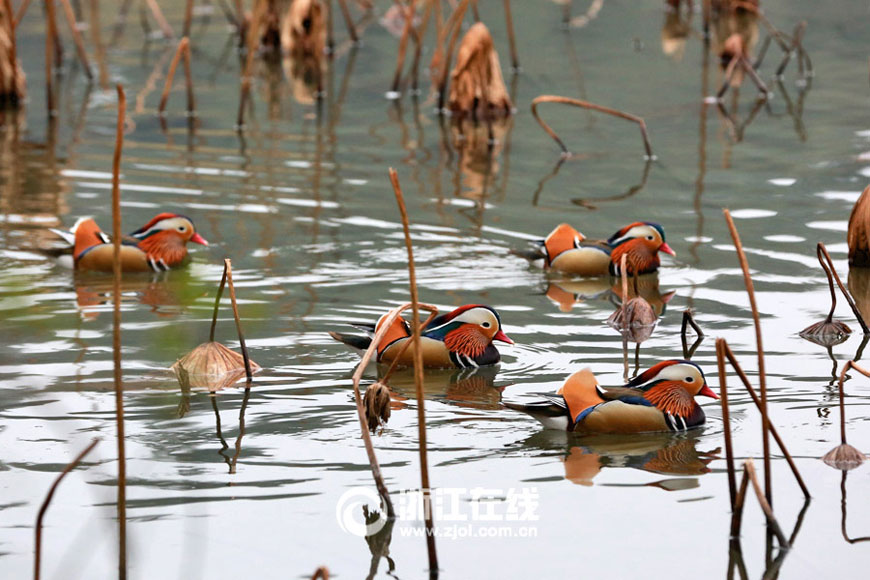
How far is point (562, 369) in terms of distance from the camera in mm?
7543

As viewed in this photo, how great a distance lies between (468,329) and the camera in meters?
7.55

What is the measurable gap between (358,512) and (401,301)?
11.8ft

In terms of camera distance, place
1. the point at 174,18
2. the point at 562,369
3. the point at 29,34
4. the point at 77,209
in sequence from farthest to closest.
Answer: the point at 174,18, the point at 29,34, the point at 77,209, the point at 562,369

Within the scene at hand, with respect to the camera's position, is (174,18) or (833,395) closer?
(833,395)

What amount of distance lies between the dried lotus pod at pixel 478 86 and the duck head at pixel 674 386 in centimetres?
943

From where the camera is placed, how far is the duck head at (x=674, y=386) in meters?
6.38

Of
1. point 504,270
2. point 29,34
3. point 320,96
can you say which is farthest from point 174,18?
point 504,270

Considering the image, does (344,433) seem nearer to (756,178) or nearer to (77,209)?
(77,209)

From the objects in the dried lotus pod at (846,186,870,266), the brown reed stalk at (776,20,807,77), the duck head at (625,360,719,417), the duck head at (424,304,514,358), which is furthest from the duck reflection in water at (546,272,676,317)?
the brown reed stalk at (776,20,807,77)

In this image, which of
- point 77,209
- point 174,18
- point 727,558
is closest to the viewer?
point 727,558

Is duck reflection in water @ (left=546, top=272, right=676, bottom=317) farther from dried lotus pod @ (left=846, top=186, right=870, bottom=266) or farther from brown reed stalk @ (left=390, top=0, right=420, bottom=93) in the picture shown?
brown reed stalk @ (left=390, top=0, right=420, bottom=93)

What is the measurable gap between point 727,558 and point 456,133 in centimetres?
1089

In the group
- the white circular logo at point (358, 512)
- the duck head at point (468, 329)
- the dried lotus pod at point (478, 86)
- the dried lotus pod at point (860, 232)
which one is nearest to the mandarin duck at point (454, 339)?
the duck head at point (468, 329)

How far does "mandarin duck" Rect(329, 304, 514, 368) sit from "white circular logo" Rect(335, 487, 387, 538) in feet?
6.23
